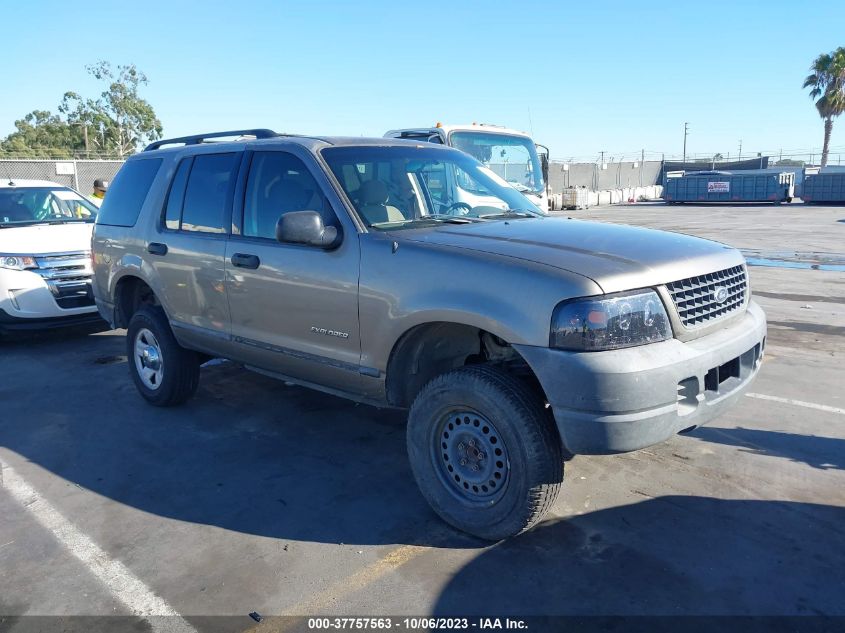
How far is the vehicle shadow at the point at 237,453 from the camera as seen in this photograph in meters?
3.89

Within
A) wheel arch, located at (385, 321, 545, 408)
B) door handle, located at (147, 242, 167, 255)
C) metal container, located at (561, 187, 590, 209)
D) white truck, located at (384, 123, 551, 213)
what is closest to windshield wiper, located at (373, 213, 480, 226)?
wheel arch, located at (385, 321, 545, 408)

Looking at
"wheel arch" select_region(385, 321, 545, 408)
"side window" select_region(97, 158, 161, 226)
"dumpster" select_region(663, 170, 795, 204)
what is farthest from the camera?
"dumpster" select_region(663, 170, 795, 204)

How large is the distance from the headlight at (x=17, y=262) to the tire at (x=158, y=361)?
296 cm

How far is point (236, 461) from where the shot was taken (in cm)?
470

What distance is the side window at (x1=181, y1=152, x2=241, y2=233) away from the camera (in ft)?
15.9

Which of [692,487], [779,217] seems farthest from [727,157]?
[692,487]

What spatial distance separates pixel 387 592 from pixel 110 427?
3192 mm

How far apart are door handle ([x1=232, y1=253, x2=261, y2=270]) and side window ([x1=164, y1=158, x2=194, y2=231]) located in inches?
36.5

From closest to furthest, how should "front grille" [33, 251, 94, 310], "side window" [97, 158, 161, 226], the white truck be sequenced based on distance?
"side window" [97, 158, 161, 226] → "front grille" [33, 251, 94, 310] → the white truck

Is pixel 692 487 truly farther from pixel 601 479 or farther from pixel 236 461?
pixel 236 461

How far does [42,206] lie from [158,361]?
480 centimetres

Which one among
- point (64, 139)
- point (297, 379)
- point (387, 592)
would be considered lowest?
point (387, 592)

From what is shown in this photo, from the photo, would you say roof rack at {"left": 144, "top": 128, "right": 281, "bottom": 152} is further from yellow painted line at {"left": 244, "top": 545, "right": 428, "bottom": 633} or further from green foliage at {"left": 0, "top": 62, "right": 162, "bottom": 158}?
green foliage at {"left": 0, "top": 62, "right": 162, "bottom": 158}

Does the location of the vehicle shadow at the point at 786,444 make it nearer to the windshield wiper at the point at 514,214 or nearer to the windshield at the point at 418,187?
the windshield wiper at the point at 514,214
